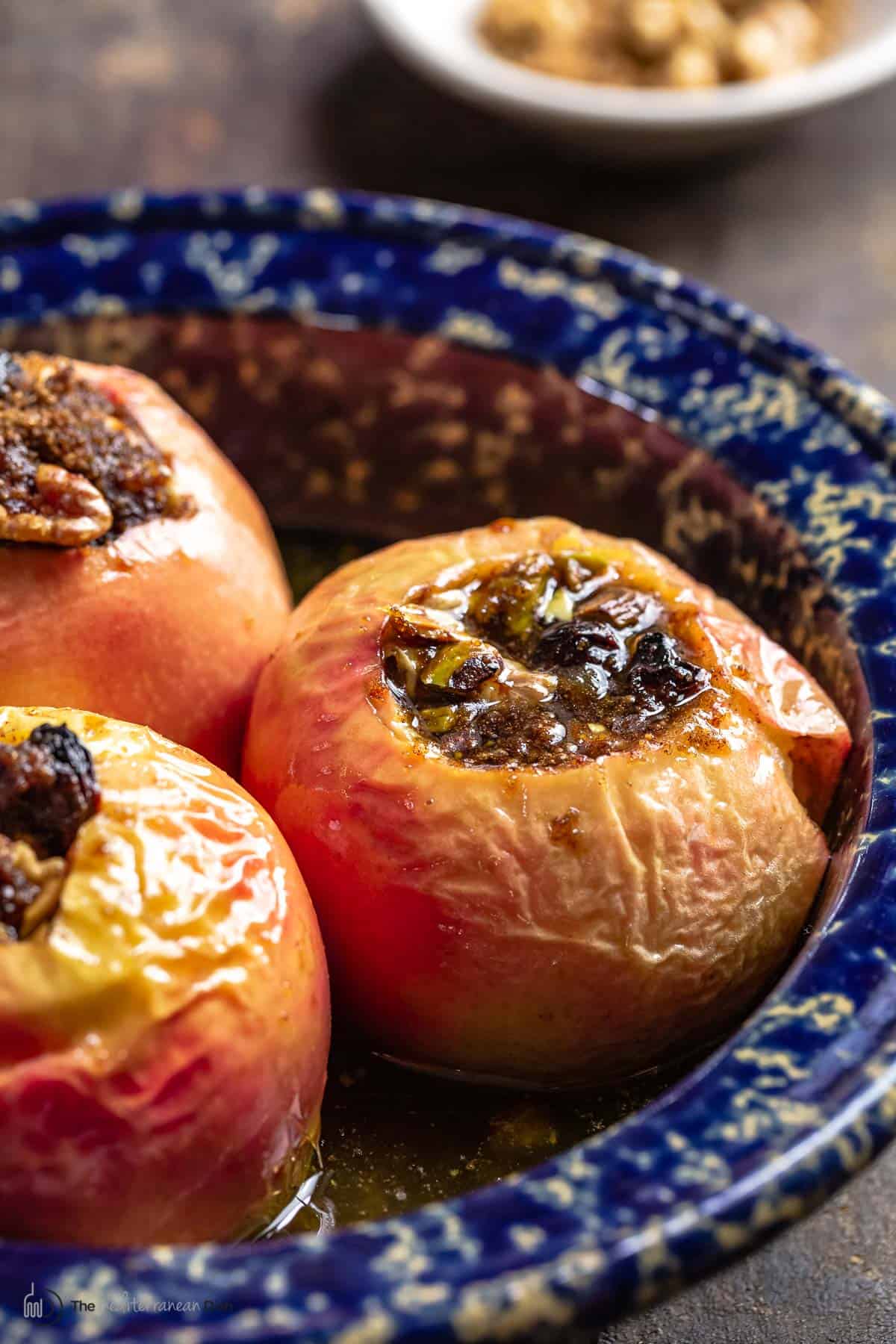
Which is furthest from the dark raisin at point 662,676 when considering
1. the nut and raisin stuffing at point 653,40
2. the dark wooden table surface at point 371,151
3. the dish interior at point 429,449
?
the nut and raisin stuffing at point 653,40

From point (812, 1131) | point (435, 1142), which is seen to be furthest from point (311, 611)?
point (812, 1131)

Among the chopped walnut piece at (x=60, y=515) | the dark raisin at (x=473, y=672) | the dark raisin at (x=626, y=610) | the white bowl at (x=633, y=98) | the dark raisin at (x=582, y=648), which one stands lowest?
the chopped walnut piece at (x=60, y=515)

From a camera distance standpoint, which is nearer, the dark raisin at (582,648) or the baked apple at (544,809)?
the baked apple at (544,809)

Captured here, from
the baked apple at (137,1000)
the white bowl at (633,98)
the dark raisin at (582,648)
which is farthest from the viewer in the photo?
the white bowl at (633,98)

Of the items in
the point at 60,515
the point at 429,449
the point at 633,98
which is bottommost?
the point at 429,449

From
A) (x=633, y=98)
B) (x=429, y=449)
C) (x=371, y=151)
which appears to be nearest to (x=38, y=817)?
(x=429, y=449)

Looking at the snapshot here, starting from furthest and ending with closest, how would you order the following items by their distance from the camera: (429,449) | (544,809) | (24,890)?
(429,449), (544,809), (24,890)

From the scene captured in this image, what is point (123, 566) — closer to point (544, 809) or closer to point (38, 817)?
point (38, 817)

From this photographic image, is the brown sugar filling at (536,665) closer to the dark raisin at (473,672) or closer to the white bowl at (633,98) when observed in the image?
the dark raisin at (473,672)
